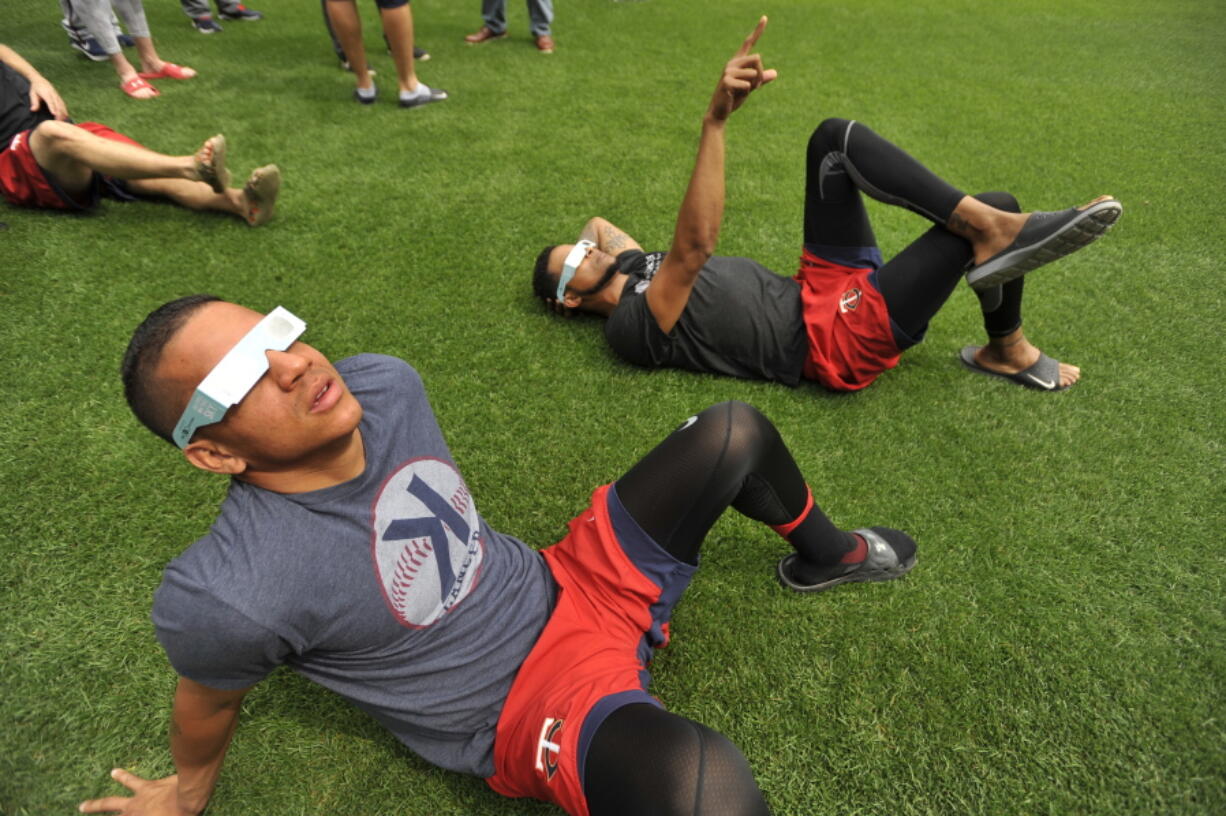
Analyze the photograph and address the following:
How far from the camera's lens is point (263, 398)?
3.73ft

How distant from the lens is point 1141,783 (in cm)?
149

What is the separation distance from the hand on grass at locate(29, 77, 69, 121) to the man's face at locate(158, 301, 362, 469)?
10.7 ft

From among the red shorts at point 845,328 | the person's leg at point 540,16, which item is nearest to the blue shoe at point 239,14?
the person's leg at point 540,16

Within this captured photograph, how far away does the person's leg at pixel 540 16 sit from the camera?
219 inches

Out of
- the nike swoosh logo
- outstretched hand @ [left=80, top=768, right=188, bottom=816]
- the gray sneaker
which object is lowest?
outstretched hand @ [left=80, top=768, right=188, bottom=816]

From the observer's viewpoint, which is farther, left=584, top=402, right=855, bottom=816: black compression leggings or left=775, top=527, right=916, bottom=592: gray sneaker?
left=775, top=527, right=916, bottom=592: gray sneaker

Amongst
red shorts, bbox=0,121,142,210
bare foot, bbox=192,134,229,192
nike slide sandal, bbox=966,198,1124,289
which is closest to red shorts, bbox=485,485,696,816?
nike slide sandal, bbox=966,198,1124,289

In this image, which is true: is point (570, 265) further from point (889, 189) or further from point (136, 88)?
point (136, 88)

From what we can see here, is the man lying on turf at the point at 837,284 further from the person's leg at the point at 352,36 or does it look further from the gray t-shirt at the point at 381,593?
the person's leg at the point at 352,36

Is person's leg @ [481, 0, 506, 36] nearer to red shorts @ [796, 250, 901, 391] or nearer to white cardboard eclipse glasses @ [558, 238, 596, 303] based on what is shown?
white cardboard eclipse glasses @ [558, 238, 596, 303]

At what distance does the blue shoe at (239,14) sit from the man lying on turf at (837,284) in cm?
543

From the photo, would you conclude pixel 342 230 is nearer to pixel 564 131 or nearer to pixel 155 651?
pixel 564 131

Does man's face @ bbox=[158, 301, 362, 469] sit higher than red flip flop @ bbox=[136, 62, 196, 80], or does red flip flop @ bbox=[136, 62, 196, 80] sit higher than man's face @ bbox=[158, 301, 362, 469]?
man's face @ bbox=[158, 301, 362, 469]

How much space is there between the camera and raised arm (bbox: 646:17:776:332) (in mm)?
1994
